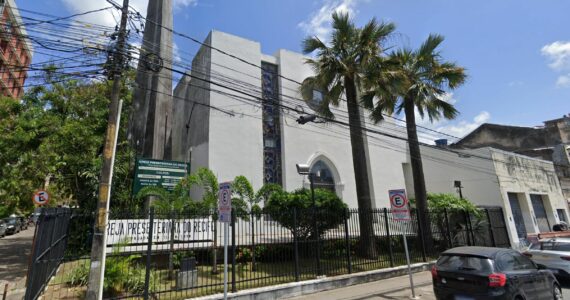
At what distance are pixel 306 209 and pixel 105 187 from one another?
657cm

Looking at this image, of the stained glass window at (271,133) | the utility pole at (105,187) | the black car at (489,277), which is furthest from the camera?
the stained glass window at (271,133)

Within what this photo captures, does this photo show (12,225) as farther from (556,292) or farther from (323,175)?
(556,292)

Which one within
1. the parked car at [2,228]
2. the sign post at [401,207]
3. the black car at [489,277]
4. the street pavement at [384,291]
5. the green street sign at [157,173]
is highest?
the green street sign at [157,173]

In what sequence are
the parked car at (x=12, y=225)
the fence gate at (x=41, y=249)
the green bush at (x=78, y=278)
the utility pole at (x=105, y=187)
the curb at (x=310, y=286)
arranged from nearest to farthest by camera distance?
the fence gate at (x=41, y=249) < the utility pole at (x=105, y=187) < the curb at (x=310, y=286) < the green bush at (x=78, y=278) < the parked car at (x=12, y=225)

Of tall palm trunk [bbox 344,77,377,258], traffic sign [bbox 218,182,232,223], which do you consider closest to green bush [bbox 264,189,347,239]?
tall palm trunk [bbox 344,77,377,258]

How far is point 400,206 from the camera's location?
359 inches

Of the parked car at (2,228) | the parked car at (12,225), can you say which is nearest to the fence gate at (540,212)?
the parked car at (2,228)

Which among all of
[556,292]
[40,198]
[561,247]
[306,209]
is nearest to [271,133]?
[306,209]

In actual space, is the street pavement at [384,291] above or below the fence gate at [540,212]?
below

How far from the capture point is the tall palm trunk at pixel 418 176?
539 inches

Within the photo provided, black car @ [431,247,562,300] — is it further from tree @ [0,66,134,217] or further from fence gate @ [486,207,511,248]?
tree @ [0,66,134,217]

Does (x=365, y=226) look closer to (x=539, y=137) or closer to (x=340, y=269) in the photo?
(x=340, y=269)

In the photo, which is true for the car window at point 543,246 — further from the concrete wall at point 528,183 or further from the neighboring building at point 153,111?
the neighboring building at point 153,111

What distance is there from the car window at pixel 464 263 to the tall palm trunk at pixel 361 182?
4.53 metres
